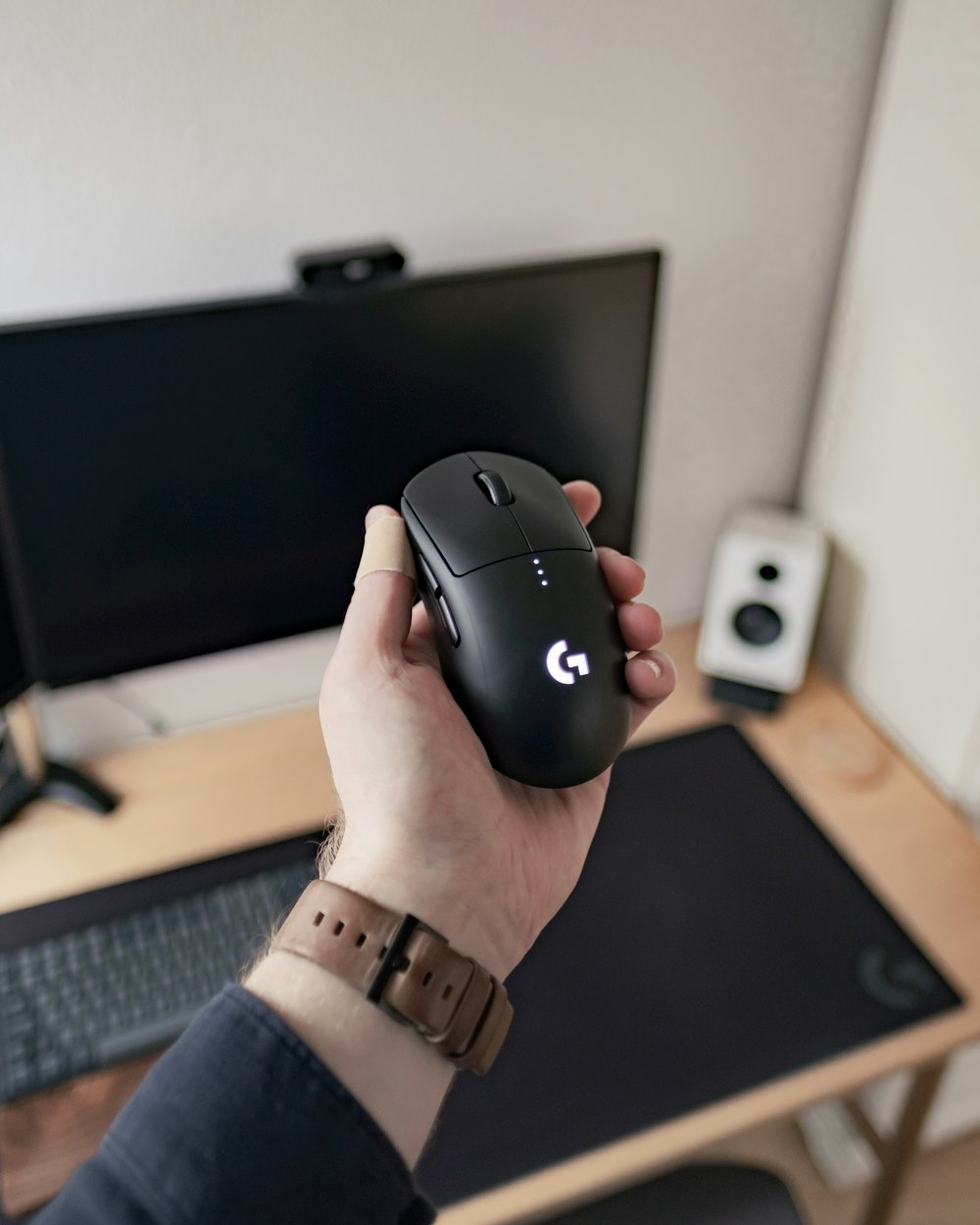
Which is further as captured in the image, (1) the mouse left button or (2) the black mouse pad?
(2) the black mouse pad

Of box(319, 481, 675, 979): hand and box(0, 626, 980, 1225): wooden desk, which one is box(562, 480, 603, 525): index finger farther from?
box(0, 626, 980, 1225): wooden desk

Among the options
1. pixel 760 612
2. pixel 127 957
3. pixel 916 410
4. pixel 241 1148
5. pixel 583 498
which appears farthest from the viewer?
pixel 760 612

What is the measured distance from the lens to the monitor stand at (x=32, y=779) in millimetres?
1143

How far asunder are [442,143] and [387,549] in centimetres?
52

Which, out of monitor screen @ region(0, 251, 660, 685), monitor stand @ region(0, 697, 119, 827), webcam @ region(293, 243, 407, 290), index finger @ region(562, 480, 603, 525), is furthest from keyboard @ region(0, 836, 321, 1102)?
webcam @ region(293, 243, 407, 290)

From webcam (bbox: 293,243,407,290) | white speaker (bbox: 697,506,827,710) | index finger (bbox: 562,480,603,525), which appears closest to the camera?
index finger (bbox: 562,480,603,525)

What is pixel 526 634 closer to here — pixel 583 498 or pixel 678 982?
pixel 583 498

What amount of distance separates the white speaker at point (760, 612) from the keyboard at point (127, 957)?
57cm

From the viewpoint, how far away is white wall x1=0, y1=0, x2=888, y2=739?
924mm

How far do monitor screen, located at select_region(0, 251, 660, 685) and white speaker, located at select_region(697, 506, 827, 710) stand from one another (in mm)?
284

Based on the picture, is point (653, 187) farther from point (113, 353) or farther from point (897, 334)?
point (113, 353)

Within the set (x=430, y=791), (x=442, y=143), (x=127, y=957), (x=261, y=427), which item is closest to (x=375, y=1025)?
(x=430, y=791)

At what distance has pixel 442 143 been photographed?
1.04m

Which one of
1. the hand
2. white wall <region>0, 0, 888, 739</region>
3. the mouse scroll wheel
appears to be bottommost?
the hand
